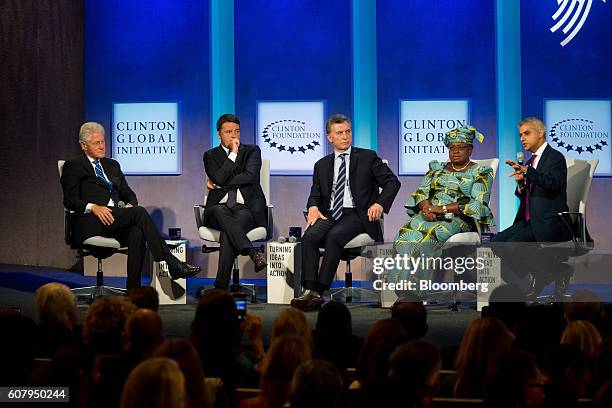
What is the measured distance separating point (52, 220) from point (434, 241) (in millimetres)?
4378

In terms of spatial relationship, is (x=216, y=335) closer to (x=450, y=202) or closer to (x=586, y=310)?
(x=586, y=310)

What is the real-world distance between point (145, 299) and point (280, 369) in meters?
1.64

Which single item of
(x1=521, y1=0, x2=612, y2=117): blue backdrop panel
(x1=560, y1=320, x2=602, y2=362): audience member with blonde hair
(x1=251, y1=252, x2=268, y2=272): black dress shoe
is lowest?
(x1=560, y1=320, x2=602, y2=362): audience member with blonde hair

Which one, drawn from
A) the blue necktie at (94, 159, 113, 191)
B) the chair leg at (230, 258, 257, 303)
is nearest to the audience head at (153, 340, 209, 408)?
the chair leg at (230, 258, 257, 303)

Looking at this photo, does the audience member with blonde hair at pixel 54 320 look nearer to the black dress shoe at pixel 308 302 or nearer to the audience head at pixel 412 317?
the audience head at pixel 412 317

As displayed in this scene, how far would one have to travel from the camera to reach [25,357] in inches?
137

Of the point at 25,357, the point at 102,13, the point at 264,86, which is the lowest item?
the point at 25,357

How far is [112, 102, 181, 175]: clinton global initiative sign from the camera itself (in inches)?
373

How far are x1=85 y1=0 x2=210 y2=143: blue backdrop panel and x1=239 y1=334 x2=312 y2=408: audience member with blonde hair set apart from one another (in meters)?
6.65

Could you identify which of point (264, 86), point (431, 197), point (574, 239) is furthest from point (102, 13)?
point (574, 239)

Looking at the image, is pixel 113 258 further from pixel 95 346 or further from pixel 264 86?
pixel 95 346

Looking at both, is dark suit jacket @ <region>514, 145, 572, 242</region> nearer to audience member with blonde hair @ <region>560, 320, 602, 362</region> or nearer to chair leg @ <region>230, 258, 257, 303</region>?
chair leg @ <region>230, 258, 257, 303</region>

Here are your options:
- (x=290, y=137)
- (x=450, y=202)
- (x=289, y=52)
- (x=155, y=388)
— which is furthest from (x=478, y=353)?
(x=289, y=52)

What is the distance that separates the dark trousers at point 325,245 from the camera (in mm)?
6832
